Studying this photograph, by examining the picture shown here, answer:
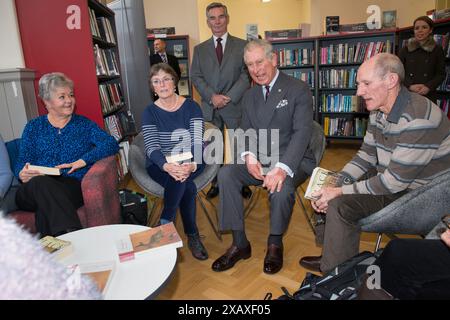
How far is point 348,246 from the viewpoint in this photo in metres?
1.72

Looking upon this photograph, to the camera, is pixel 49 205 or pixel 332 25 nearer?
pixel 49 205

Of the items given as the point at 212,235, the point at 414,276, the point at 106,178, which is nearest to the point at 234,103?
the point at 212,235

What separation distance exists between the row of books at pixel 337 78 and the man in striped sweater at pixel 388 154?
11.7 feet

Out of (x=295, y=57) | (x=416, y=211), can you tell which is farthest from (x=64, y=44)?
(x=295, y=57)

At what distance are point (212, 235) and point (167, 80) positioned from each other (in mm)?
1195

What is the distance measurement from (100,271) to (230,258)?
106 centimetres

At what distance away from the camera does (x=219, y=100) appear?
3.12 m

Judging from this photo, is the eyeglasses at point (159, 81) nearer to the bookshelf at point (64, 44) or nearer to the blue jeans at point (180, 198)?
the blue jeans at point (180, 198)

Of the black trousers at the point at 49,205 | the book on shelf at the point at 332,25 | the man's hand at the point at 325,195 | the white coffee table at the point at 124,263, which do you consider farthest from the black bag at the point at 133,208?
the book on shelf at the point at 332,25

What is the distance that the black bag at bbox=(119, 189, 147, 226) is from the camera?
2566 millimetres

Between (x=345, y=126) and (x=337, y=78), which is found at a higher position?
(x=337, y=78)

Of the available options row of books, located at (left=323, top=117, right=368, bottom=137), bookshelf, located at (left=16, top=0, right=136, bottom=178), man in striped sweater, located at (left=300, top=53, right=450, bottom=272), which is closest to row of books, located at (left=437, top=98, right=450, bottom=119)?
row of books, located at (left=323, top=117, right=368, bottom=137)

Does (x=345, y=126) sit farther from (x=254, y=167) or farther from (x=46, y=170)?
(x=46, y=170)
